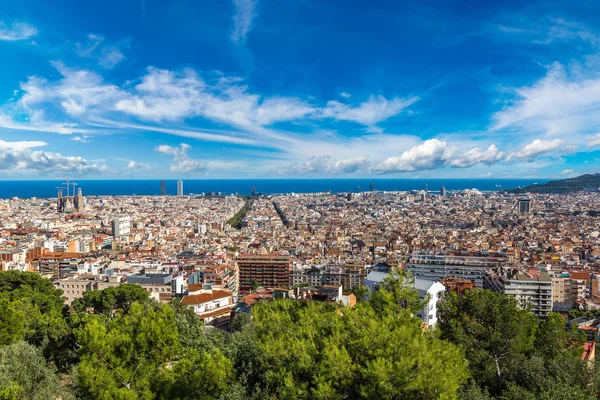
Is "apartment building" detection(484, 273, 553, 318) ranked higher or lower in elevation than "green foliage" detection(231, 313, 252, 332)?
lower

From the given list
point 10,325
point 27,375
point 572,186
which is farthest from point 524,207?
point 27,375

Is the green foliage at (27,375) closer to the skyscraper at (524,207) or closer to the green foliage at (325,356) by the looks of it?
the green foliage at (325,356)

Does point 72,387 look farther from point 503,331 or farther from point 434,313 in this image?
point 434,313

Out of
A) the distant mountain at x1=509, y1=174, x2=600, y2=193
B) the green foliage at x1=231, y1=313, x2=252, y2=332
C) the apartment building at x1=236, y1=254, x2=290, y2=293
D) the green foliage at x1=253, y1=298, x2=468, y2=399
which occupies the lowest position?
the apartment building at x1=236, y1=254, x2=290, y2=293

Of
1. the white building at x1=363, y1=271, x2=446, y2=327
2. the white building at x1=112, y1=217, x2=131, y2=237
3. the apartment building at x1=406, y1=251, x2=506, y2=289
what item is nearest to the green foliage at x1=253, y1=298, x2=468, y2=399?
the white building at x1=363, y1=271, x2=446, y2=327

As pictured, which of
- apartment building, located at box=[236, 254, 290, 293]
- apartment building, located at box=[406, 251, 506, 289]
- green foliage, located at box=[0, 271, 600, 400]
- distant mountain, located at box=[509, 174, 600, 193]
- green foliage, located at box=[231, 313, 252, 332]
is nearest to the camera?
green foliage, located at box=[0, 271, 600, 400]

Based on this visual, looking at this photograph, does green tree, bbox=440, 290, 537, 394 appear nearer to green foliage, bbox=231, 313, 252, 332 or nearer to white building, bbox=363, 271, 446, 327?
white building, bbox=363, 271, 446, 327
